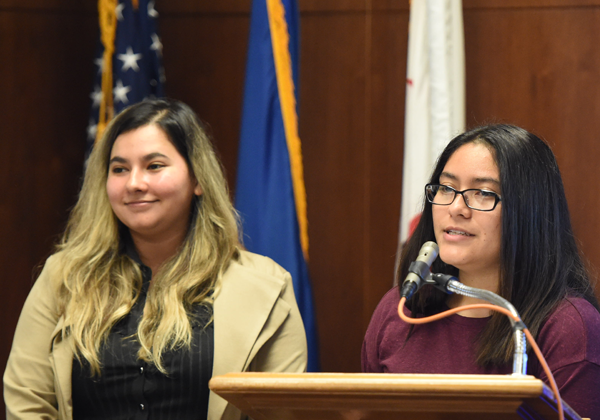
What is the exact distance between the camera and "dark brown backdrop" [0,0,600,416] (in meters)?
2.88

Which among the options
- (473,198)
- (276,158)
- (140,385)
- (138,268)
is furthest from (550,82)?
(140,385)

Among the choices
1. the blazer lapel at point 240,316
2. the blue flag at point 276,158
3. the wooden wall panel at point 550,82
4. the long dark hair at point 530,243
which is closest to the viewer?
the long dark hair at point 530,243

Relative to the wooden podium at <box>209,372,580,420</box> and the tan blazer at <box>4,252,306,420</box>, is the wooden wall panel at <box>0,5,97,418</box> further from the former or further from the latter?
the wooden podium at <box>209,372,580,420</box>

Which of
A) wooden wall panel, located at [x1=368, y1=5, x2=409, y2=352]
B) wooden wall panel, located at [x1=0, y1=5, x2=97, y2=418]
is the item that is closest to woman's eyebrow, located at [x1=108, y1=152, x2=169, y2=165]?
wooden wall panel, located at [x1=0, y1=5, x2=97, y2=418]

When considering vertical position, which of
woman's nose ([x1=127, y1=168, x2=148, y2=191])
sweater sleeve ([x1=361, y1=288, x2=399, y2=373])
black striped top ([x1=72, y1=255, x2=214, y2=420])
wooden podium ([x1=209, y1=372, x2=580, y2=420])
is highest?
woman's nose ([x1=127, y1=168, x2=148, y2=191])

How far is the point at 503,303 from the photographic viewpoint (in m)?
1.17

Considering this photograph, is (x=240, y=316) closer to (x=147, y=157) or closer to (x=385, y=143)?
(x=147, y=157)

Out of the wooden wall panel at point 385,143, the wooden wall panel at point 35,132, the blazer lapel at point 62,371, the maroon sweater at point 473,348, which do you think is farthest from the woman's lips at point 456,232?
the wooden wall panel at point 35,132

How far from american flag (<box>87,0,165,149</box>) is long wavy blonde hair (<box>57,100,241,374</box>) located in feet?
1.49

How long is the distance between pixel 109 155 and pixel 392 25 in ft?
4.34

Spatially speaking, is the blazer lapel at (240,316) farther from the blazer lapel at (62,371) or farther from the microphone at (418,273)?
the microphone at (418,273)

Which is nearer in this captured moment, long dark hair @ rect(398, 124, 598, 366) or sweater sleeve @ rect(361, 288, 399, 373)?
long dark hair @ rect(398, 124, 598, 366)

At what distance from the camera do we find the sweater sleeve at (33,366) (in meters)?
1.99

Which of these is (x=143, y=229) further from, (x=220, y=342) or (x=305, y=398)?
(x=305, y=398)
